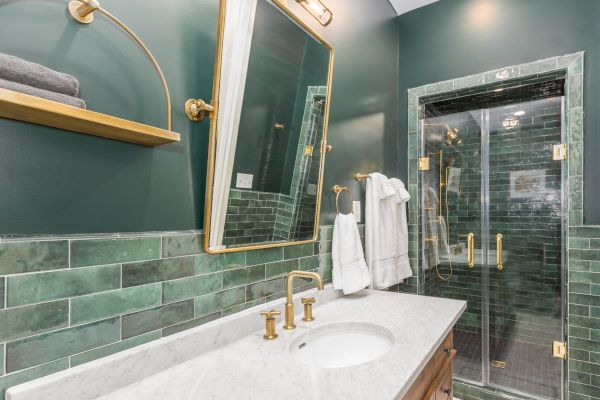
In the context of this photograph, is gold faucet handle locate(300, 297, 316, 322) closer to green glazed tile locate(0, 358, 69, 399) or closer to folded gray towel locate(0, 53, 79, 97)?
green glazed tile locate(0, 358, 69, 399)

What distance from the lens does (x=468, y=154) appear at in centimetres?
276

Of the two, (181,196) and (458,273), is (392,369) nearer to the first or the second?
(181,196)

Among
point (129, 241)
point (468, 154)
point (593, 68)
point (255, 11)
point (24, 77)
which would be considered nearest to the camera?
point (24, 77)

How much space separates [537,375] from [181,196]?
262cm

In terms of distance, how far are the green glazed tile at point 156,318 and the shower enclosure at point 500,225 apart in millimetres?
1931

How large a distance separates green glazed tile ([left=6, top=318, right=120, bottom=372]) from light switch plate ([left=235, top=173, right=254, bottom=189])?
573 millimetres

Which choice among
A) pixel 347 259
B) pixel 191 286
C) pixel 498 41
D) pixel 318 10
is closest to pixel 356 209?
pixel 347 259

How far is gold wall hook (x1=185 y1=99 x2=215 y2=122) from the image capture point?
1.10 metres

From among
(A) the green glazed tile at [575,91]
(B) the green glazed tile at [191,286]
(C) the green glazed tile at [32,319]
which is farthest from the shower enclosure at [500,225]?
(C) the green glazed tile at [32,319]

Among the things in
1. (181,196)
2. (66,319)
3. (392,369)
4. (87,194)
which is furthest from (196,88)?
(392,369)

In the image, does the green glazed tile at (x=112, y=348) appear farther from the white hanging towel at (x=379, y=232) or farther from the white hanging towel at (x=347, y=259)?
the white hanging towel at (x=379, y=232)

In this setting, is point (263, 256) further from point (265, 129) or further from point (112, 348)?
point (112, 348)

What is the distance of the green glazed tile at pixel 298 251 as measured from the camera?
150 centimetres

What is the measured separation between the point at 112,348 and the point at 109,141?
55 cm
